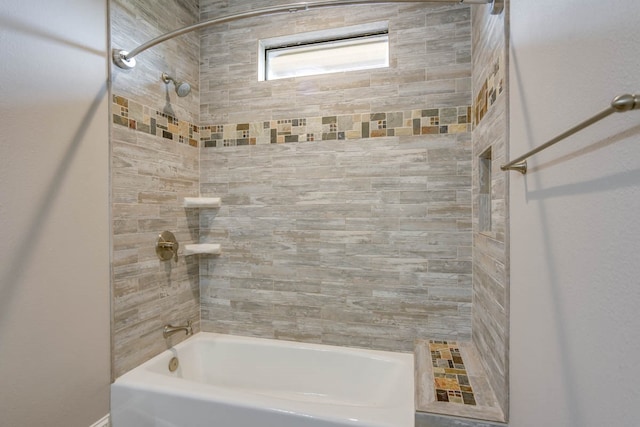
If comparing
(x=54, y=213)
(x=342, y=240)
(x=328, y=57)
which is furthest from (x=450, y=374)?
(x=328, y=57)

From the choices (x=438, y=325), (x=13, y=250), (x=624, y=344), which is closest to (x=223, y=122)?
(x=13, y=250)

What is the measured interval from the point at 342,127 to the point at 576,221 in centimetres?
154

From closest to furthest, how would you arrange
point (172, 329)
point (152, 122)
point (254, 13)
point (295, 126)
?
1. point (254, 13)
2. point (152, 122)
3. point (172, 329)
4. point (295, 126)

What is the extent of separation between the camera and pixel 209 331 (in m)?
2.33

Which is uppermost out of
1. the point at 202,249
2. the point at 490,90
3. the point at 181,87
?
the point at 181,87

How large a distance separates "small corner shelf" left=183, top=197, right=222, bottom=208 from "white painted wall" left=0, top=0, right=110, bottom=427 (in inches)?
22.0

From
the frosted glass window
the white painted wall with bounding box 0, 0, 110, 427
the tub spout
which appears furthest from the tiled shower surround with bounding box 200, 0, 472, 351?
the white painted wall with bounding box 0, 0, 110, 427

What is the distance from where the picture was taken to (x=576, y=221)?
2.22 feet

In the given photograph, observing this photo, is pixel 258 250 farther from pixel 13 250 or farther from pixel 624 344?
pixel 624 344

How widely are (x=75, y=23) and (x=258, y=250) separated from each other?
4.95ft

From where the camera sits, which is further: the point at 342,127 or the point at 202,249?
the point at 202,249

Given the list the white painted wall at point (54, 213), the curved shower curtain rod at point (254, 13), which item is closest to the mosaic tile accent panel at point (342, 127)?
the curved shower curtain rod at point (254, 13)

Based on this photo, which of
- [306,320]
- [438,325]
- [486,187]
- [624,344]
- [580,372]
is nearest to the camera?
[624,344]

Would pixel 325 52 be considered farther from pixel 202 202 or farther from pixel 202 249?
pixel 202 249
